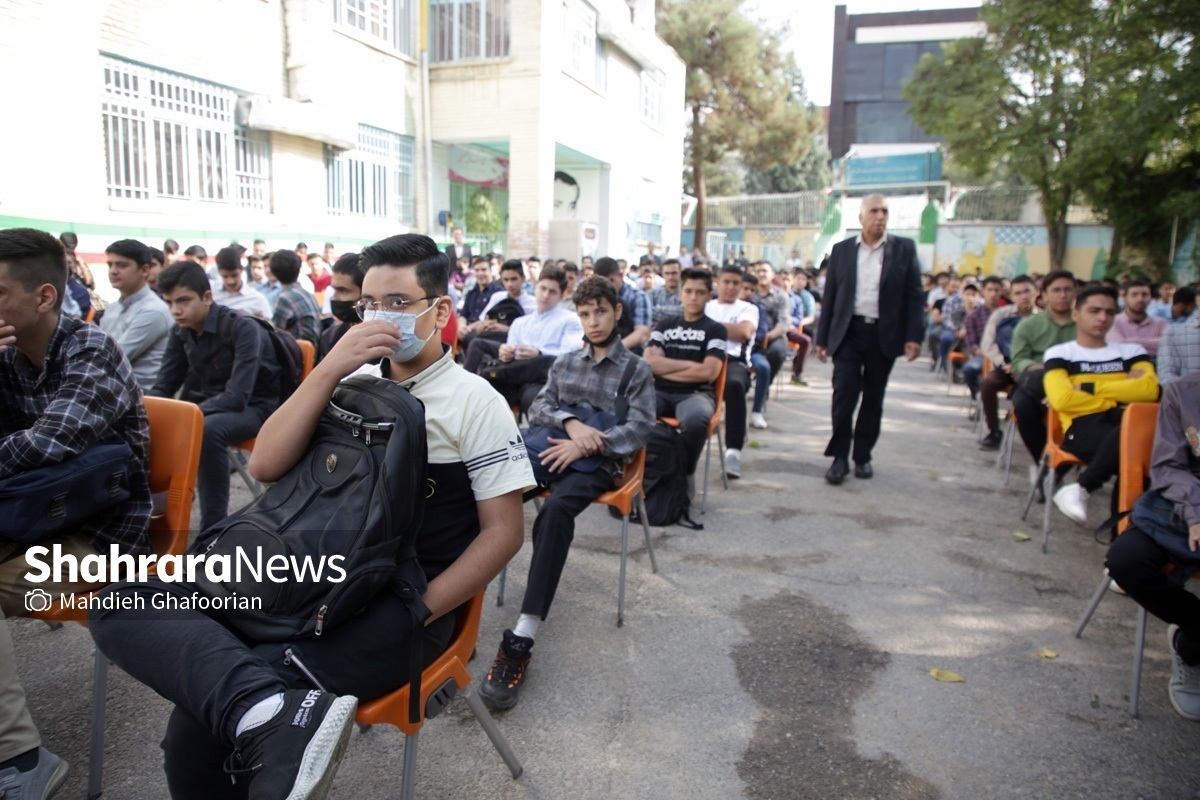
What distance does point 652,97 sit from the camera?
25.4 meters

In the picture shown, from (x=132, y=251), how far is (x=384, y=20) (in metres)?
13.4

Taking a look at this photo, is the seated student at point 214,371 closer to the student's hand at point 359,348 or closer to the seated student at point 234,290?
the seated student at point 234,290

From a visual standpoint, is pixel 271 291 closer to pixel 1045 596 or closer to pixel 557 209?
pixel 1045 596

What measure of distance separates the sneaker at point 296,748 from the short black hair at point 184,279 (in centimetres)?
307

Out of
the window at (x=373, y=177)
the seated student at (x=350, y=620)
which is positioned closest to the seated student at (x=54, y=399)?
the seated student at (x=350, y=620)

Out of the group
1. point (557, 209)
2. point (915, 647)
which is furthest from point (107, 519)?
point (557, 209)

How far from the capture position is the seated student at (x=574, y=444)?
9.15ft

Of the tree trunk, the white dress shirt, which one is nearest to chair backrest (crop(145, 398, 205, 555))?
the white dress shirt

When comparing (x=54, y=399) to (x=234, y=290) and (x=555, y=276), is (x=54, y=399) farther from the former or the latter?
(x=234, y=290)

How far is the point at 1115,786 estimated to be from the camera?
2383 millimetres

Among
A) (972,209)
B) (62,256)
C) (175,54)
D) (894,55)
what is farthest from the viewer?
(894,55)

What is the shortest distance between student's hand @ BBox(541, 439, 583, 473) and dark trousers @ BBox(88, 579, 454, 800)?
1.43m

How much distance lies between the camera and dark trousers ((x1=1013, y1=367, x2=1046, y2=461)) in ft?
17.0

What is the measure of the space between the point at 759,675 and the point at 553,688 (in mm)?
794
